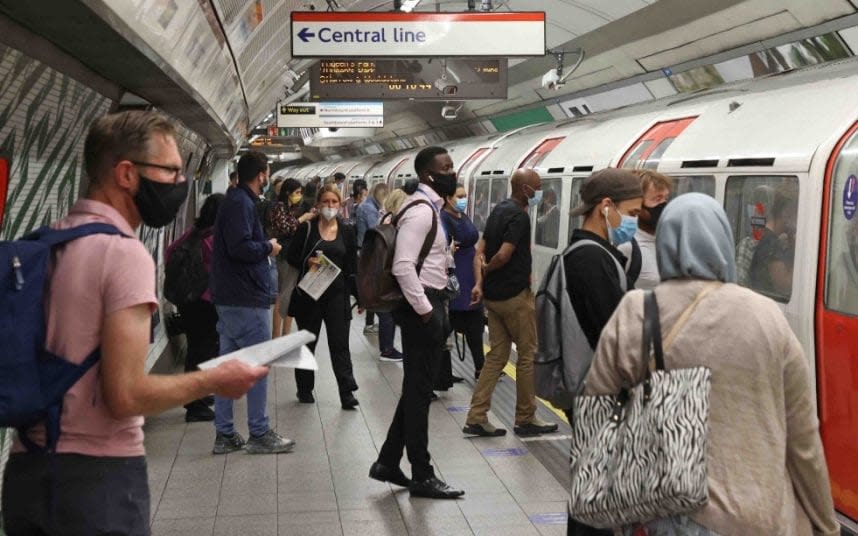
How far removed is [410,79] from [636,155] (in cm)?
421

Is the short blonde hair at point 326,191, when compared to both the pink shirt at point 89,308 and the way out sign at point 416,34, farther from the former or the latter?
the pink shirt at point 89,308

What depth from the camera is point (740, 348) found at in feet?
9.71

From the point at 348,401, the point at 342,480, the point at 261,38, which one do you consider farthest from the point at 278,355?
the point at 261,38

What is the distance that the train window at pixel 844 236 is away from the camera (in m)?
5.42

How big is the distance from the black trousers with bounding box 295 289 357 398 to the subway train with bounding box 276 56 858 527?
8.53 ft

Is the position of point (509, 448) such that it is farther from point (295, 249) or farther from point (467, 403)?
point (295, 249)

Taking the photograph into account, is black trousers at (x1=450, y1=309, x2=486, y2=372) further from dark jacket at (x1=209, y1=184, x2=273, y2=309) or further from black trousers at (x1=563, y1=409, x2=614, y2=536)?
black trousers at (x1=563, y1=409, x2=614, y2=536)

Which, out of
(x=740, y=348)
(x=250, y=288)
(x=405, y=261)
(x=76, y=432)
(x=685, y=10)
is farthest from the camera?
(x=685, y=10)

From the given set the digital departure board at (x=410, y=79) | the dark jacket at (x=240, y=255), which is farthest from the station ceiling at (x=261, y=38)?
the dark jacket at (x=240, y=255)

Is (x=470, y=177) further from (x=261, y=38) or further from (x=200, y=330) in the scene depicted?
(x=200, y=330)

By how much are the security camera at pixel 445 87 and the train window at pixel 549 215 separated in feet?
4.85

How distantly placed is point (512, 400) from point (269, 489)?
303 cm

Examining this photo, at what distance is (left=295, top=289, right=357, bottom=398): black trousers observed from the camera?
8.55 meters

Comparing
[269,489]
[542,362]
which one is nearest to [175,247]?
[269,489]
